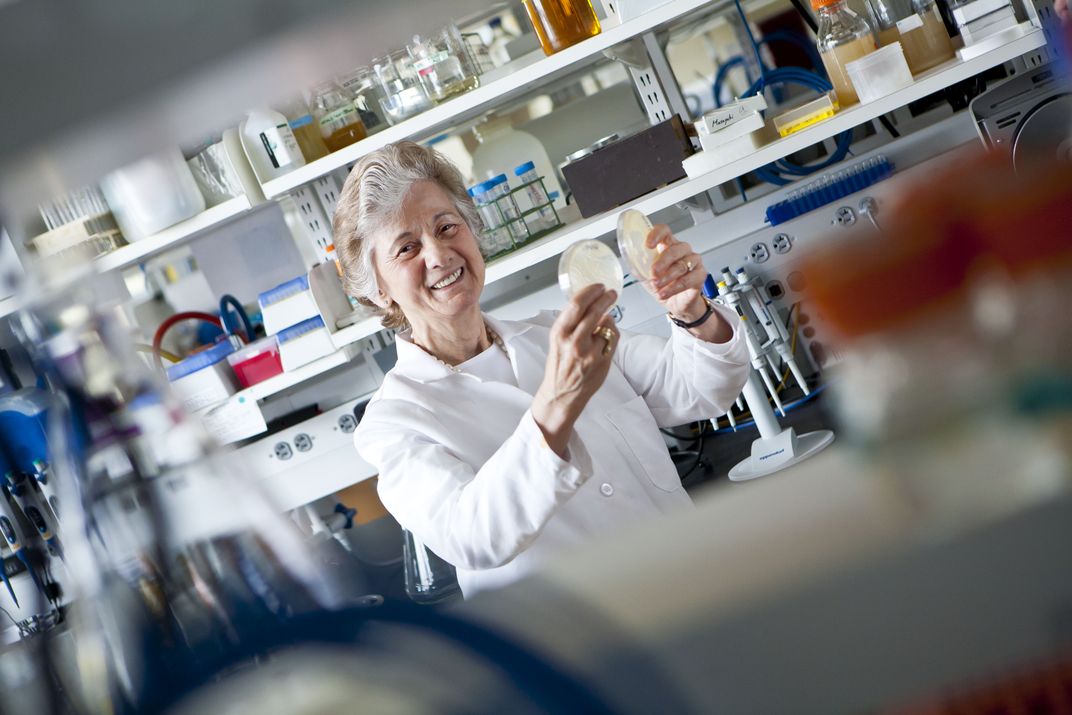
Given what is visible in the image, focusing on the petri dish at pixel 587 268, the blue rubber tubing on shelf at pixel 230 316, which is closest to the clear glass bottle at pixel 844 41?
the petri dish at pixel 587 268

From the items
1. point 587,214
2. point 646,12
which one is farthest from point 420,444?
point 646,12

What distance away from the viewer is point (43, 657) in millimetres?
404

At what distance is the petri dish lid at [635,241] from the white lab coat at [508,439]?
0.25 metres

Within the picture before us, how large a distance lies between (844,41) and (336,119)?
3.81ft

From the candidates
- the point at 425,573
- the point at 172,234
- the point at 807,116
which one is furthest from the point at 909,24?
the point at 172,234

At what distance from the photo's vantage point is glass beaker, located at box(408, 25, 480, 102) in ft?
7.82

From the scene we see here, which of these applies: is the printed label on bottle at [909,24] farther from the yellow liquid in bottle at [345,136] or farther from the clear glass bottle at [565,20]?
the yellow liquid in bottle at [345,136]

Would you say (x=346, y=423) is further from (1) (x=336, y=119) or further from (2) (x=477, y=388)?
(2) (x=477, y=388)

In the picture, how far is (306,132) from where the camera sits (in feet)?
8.28

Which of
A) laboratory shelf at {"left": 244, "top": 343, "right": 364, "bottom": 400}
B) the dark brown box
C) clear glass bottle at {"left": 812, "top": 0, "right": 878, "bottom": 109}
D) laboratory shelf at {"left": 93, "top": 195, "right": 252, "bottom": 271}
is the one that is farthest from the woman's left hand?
laboratory shelf at {"left": 93, "top": 195, "right": 252, "bottom": 271}

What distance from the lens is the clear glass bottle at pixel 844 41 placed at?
2.24 metres

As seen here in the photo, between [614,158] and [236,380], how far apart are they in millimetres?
1132

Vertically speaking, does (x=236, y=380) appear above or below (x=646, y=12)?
below

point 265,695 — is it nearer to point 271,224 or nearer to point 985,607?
point 985,607
